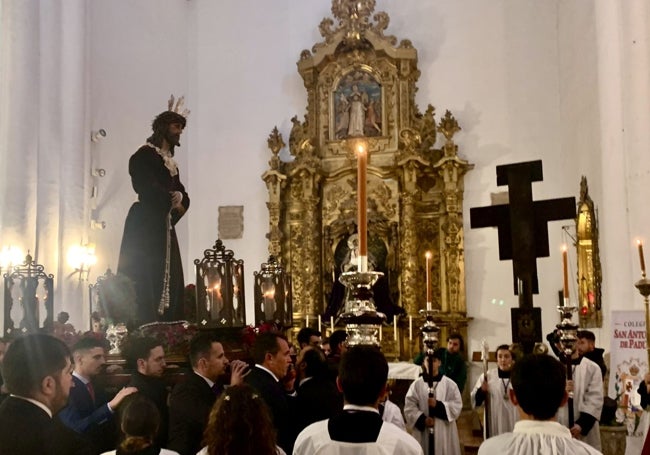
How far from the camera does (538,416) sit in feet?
9.60

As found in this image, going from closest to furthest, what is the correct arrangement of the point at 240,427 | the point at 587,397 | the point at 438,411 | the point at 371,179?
the point at 240,427
the point at 587,397
the point at 438,411
the point at 371,179

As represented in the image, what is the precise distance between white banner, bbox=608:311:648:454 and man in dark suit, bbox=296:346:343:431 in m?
3.73

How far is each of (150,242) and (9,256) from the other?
4666 mm

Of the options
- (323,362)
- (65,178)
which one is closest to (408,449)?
(323,362)

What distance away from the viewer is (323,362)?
4770 mm

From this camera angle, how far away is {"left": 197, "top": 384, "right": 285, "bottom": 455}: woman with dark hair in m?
2.66

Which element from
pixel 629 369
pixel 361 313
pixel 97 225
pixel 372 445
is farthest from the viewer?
pixel 97 225

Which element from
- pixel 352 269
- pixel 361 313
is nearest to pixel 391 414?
pixel 361 313

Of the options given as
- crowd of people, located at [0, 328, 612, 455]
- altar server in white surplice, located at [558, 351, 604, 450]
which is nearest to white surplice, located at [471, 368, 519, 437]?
altar server in white surplice, located at [558, 351, 604, 450]

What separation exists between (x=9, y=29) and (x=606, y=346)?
1076cm

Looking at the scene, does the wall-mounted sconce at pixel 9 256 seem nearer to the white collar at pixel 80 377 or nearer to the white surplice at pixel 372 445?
the white collar at pixel 80 377

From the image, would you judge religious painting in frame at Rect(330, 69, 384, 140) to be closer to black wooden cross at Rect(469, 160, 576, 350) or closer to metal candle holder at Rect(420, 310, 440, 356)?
black wooden cross at Rect(469, 160, 576, 350)

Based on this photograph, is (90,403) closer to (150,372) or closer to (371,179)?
(150,372)

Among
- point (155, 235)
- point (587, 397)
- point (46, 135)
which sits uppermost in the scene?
point (46, 135)
